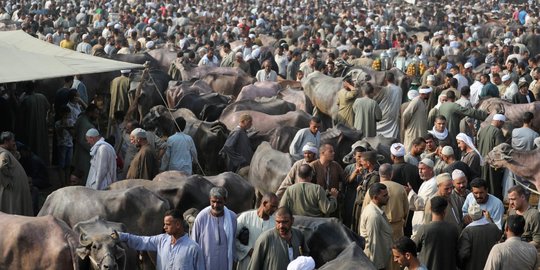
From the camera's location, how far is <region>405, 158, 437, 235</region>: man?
40.7ft

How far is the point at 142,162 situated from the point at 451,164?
11.9 ft

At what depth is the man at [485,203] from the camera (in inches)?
463

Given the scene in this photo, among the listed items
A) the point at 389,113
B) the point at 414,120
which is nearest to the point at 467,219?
the point at 414,120

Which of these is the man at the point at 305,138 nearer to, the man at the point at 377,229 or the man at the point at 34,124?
the man at the point at 34,124

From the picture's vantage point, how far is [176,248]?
10078mm

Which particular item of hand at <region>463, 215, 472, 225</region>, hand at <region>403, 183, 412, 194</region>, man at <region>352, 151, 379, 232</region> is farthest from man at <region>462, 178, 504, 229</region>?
man at <region>352, 151, 379, 232</region>

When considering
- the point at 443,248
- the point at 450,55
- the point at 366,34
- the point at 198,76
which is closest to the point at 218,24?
the point at 366,34

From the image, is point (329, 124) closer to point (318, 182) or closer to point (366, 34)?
point (318, 182)

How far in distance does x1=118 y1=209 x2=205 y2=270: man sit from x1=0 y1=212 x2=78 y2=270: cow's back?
54cm

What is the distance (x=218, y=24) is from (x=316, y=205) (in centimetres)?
2463

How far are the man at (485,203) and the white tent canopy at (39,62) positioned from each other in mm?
6075

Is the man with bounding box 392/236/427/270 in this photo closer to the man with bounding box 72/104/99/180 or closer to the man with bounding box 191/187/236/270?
the man with bounding box 191/187/236/270

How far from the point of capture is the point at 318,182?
43.0 feet

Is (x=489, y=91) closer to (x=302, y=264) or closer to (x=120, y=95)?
(x=120, y=95)
